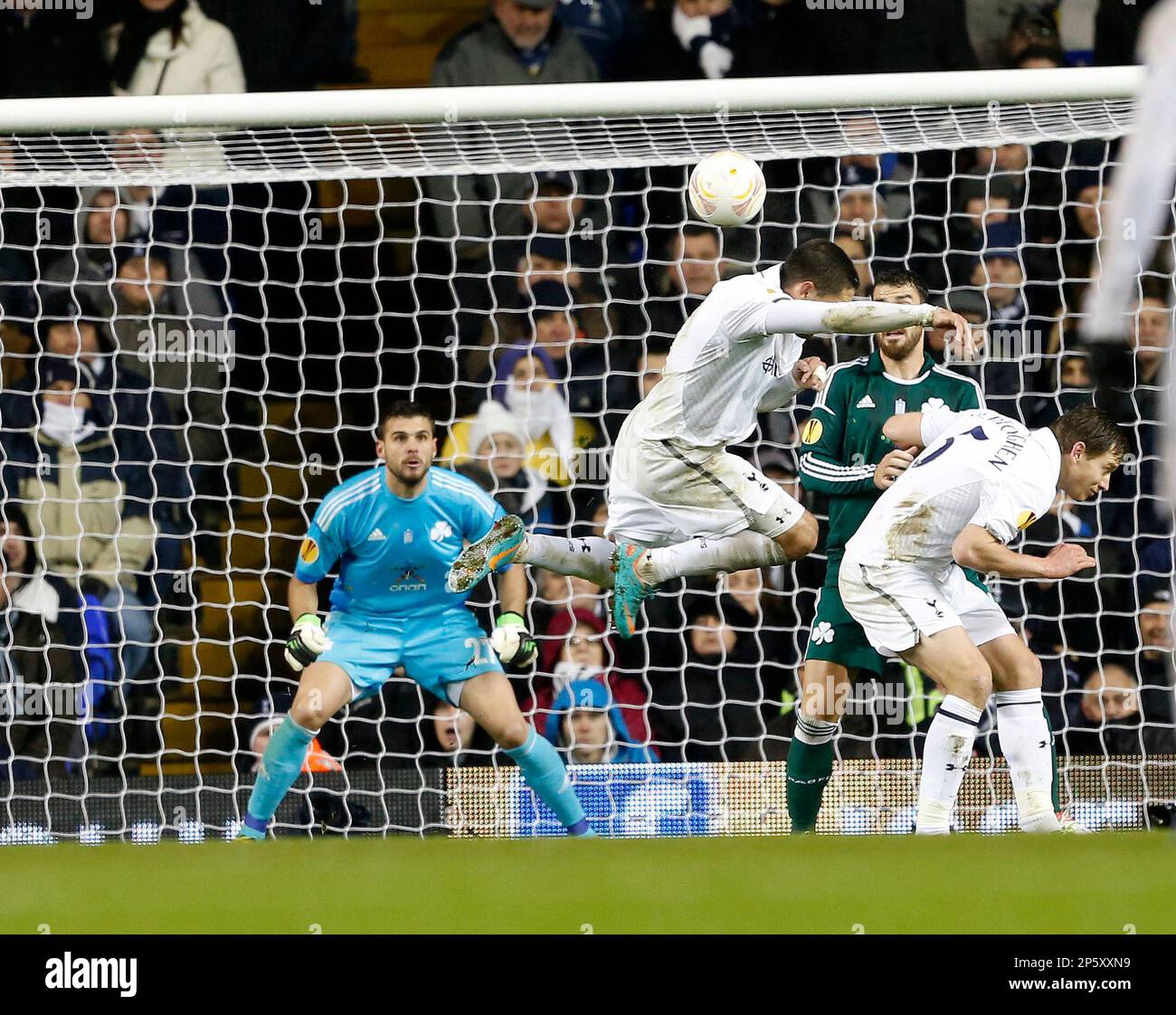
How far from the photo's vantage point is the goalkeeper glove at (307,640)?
6.02 meters

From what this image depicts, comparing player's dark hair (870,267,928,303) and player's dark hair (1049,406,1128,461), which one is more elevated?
player's dark hair (870,267,928,303)

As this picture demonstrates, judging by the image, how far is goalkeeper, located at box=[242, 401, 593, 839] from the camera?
5.98m

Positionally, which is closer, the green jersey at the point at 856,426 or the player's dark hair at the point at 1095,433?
the player's dark hair at the point at 1095,433

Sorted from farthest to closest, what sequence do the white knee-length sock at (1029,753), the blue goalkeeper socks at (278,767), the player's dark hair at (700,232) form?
A: the player's dark hair at (700,232) → the blue goalkeeper socks at (278,767) → the white knee-length sock at (1029,753)

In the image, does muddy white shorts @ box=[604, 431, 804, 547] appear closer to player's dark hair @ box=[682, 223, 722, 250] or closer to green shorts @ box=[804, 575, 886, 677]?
green shorts @ box=[804, 575, 886, 677]

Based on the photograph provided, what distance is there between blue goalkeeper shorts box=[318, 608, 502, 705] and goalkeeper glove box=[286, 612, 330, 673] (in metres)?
0.03

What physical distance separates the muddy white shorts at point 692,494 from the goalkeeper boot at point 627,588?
85 millimetres

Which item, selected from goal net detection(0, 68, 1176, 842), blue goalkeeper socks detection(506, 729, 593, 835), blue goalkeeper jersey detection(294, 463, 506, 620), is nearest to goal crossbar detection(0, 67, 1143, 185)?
goal net detection(0, 68, 1176, 842)

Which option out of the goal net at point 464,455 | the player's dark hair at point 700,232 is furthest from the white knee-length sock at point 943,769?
the player's dark hair at point 700,232

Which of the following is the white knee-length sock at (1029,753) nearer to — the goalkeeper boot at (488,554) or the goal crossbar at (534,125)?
the goalkeeper boot at (488,554)

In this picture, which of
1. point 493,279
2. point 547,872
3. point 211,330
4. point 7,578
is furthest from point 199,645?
→ point 547,872
